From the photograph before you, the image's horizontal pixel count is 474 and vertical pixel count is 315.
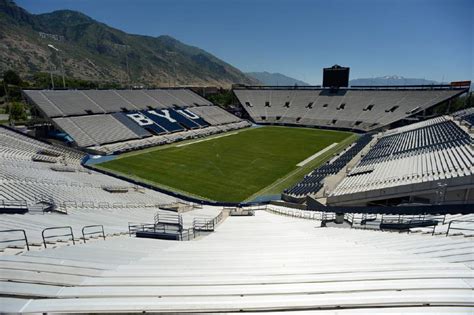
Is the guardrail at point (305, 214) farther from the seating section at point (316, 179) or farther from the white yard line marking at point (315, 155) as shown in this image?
the white yard line marking at point (315, 155)

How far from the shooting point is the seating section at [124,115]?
4825 cm

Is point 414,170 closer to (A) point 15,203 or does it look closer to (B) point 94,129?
(A) point 15,203

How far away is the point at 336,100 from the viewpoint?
7575 centimetres

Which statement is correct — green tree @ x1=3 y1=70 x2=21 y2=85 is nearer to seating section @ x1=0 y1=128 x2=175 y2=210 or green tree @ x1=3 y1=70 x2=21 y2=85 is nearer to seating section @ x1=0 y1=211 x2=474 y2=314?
seating section @ x1=0 y1=128 x2=175 y2=210

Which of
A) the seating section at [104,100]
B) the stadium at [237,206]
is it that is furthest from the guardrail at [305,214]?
the seating section at [104,100]

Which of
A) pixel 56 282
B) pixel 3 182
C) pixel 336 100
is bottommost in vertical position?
pixel 3 182

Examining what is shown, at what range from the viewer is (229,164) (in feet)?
130

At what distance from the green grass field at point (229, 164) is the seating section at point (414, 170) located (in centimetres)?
849

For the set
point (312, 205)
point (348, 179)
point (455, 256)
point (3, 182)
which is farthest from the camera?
point (348, 179)

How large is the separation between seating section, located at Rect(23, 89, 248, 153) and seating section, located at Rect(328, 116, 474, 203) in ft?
117

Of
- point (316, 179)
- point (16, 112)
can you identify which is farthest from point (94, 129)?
point (316, 179)

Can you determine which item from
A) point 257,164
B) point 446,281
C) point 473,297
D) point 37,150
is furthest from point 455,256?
point 37,150

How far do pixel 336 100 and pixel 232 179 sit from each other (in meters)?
53.7

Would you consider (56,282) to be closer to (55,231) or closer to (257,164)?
(55,231)
